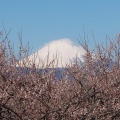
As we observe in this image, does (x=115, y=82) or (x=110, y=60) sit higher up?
(x=110, y=60)

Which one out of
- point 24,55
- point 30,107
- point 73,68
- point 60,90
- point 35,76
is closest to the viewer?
point 30,107

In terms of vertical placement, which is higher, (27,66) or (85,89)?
(27,66)

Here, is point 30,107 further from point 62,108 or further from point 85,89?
point 85,89

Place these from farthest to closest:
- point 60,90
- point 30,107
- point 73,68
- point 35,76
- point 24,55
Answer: point 24,55, point 73,68, point 35,76, point 60,90, point 30,107

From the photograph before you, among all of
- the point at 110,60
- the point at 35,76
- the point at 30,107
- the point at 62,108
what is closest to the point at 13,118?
the point at 30,107

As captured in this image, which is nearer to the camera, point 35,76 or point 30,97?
point 30,97

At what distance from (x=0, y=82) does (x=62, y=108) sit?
2.92m

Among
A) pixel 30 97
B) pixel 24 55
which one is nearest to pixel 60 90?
pixel 30 97

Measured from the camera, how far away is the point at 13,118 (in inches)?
520

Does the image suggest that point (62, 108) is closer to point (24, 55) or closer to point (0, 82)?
point (0, 82)

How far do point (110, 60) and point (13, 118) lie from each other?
8.57 m

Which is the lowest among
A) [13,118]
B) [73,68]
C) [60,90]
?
[13,118]

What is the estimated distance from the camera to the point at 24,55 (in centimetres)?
2009

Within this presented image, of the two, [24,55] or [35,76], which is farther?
[24,55]
